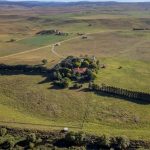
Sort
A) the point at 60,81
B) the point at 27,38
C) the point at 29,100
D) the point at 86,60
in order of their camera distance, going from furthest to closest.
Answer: the point at 27,38, the point at 86,60, the point at 60,81, the point at 29,100

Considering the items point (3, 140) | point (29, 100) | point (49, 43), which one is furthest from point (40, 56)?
point (3, 140)

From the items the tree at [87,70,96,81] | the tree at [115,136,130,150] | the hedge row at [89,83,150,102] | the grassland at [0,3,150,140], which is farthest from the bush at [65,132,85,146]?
the tree at [87,70,96,81]

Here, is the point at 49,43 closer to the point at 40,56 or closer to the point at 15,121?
the point at 40,56

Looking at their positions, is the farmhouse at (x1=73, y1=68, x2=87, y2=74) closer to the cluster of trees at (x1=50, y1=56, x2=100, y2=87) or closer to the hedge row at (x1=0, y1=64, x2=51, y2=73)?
the cluster of trees at (x1=50, y1=56, x2=100, y2=87)

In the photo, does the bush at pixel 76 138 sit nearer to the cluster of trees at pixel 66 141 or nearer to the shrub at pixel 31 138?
the cluster of trees at pixel 66 141

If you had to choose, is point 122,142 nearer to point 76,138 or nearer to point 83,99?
point 76,138

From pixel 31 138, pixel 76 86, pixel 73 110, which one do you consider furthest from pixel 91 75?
pixel 31 138
